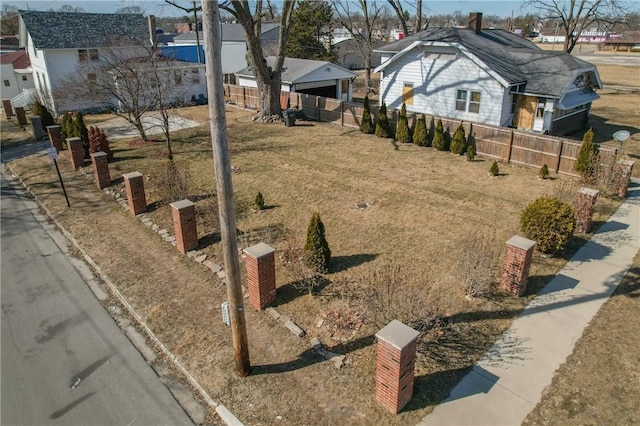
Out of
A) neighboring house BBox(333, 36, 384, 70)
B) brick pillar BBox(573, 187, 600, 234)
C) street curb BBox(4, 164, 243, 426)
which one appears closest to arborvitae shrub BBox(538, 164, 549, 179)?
Answer: brick pillar BBox(573, 187, 600, 234)

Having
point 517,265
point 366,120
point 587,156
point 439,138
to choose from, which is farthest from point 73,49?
point 517,265

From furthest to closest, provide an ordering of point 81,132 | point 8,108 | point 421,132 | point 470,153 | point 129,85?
point 8,108 < point 421,132 < point 129,85 < point 81,132 < point 470,153

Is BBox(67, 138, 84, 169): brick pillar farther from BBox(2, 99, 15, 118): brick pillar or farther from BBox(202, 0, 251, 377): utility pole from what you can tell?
BBox(2, 99, 15, 118): brick pillar

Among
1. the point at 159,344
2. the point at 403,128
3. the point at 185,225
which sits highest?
the point at 403,128

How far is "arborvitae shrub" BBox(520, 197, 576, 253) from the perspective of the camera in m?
10.5

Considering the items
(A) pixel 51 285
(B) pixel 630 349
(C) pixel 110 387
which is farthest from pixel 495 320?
(A) pixel 51 285

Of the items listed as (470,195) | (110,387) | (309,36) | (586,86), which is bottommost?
(110,387)

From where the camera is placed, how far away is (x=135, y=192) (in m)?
13.5

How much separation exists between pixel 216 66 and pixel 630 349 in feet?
27.8

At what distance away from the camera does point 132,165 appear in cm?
1858

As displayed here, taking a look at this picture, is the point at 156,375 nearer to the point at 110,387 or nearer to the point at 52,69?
the point at 110,387

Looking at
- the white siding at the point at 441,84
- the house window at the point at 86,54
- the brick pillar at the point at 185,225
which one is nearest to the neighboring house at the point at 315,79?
the white siding at the point at 441,84

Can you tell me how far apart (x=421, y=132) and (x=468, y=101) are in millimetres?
4818

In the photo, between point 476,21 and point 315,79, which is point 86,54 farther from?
point 476,21
